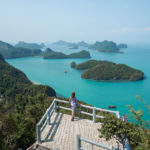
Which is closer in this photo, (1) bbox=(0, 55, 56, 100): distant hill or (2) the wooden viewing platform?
(2) the wooden viewing platform

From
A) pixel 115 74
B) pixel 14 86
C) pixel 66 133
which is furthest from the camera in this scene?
pixel 115 74

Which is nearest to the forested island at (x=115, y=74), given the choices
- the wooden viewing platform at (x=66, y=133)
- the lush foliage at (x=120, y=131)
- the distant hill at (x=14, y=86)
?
the distant hill at (x=14, y=86)

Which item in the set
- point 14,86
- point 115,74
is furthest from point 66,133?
point 115,74

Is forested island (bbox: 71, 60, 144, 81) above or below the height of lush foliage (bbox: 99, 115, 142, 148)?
below

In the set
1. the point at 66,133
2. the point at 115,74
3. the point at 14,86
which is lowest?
the point at 14,86

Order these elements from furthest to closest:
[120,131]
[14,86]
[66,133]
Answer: [14,86], [66,133], [120,131]

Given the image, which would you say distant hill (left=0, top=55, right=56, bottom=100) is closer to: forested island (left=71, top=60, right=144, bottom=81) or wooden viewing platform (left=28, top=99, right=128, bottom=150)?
forested island (left=71, top=60, right=144, bottom=81)

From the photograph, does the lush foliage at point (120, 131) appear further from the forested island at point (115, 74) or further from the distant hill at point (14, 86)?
the forested island at point (115, 74)

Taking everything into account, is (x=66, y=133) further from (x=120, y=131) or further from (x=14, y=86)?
(x=14, y=86)

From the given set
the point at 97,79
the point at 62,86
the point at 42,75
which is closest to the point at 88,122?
the point at 62,86

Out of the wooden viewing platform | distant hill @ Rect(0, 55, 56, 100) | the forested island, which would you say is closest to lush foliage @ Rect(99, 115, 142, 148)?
the wooden viewing platform

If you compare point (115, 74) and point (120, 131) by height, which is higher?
point (120, 131)

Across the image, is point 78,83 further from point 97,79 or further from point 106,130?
point 106,130

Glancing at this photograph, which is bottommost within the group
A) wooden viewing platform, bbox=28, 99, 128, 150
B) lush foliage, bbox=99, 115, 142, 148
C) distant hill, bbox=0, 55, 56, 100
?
distant hill, bbox=0, 55, 56, 100
